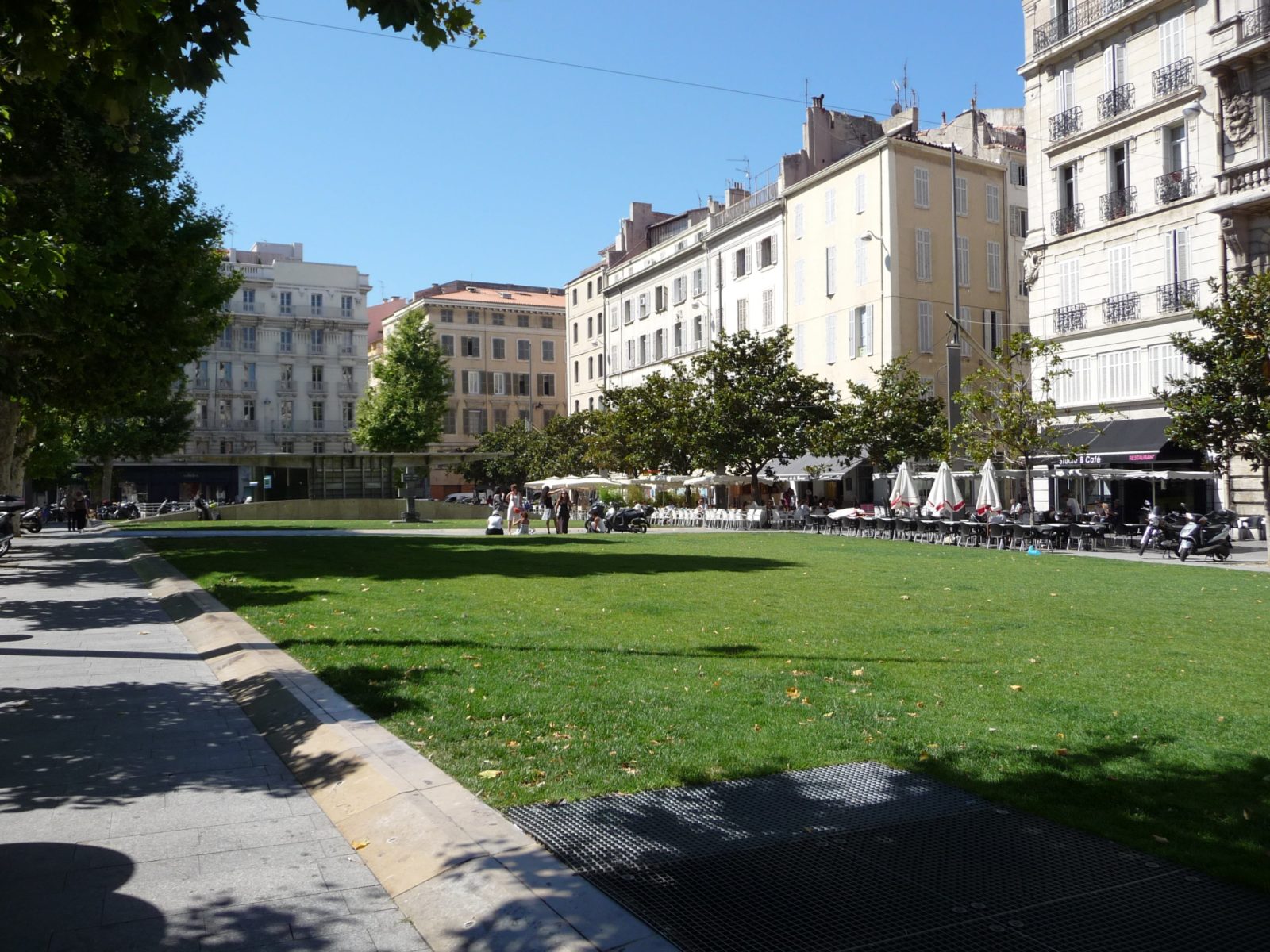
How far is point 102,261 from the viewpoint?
1953 centimetres

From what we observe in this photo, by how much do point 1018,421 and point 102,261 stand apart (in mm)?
21932

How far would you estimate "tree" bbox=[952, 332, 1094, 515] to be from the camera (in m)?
28.0

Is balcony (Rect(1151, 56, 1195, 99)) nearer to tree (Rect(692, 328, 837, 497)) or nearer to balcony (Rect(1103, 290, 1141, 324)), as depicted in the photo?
balcony (Rect(1103, 290, 1141, 324))

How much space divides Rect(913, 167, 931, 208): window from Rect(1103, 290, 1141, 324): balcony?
1470cm

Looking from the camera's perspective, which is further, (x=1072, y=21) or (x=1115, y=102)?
(x=1072, y=21)

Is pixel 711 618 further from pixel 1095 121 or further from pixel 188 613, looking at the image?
pixel 1095 121

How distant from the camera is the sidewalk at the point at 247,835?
370cm

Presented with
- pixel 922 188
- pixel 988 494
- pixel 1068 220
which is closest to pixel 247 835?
pixel 988 494

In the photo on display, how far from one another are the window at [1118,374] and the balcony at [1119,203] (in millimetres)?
4136

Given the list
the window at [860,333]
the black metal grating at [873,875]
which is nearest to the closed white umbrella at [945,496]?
the window at [860,333]

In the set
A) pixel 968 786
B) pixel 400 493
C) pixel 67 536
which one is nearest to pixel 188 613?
pixel 968 786

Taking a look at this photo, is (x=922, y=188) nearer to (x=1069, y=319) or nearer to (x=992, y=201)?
(x=992, y=201)

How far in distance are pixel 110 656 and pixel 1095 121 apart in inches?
1271

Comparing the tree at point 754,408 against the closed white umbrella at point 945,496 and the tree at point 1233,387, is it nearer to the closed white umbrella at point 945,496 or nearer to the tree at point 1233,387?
the closed white umbrella at point 945,496
